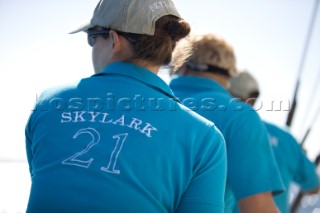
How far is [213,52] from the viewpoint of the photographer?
3.28m

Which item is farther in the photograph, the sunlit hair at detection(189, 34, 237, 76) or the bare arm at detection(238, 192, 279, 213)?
the sunlit hair at detection(189, 34, 237, 76)

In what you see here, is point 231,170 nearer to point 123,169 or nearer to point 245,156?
point 245,156

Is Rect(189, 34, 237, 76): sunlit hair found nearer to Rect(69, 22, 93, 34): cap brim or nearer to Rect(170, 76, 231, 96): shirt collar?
Rect(170, 76, 231, 96): shirt collar

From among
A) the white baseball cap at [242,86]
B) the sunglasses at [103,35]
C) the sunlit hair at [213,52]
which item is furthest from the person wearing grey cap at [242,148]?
the white baseball cap at [242,86]

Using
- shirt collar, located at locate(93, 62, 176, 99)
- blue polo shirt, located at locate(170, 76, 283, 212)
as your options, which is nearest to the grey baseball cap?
shirt collar, located at locate(93, 62, 176, 99)

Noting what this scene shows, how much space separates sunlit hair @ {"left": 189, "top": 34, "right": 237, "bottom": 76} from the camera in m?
3.26

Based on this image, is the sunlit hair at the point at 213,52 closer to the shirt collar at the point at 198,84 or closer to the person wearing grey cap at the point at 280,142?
the shirt collar at the point at 198,84

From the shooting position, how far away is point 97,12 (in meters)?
2.12

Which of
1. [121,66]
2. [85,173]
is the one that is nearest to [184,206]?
[85,173]

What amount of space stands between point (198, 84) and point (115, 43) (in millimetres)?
1211

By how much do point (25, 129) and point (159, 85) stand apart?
519 mm

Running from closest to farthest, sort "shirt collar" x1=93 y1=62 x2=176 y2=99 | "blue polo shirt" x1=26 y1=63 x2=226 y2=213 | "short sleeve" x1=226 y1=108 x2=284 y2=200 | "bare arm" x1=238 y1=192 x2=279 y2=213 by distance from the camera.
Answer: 1. "blue polo shirt" x1=26 y1=63 x2=226 y2=213
2. "shirt collar" x1=93 y1=62 x2=176 y2=99
3. "bare arm" x1=238 y1=192 x2=279 y2=213
4. "short sleeve" x1=226 y1=108 x2=284 y2=200

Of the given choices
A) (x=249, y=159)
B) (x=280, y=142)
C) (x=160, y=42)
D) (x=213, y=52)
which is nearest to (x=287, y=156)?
(x=280, y=142)

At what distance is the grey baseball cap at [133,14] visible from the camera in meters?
2.01
